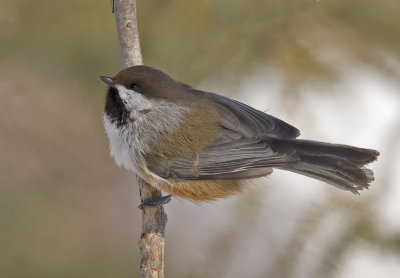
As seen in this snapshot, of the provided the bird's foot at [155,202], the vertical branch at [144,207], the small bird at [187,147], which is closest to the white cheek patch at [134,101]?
the small bird at [187,147]

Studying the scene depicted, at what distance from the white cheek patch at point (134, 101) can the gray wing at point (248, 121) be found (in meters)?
0.24

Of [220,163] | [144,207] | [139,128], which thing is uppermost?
[139,128]

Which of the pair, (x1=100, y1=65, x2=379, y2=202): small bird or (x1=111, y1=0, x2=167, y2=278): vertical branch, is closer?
(x1=111, y1=0, x2=167, y2=278): vertical branch

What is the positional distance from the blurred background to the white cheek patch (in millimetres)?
95

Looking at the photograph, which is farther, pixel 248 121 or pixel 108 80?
pixel 248 121

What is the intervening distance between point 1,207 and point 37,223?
122 millimetres

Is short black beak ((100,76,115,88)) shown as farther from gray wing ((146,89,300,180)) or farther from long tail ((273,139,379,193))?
long tail ((273,139,379,193))

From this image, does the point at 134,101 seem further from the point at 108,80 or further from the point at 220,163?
the point at 220,163

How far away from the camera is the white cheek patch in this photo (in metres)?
2.12

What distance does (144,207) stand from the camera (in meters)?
2.13

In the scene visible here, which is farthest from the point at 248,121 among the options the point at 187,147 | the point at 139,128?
the point at 139,128

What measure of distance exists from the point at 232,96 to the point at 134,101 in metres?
0.38

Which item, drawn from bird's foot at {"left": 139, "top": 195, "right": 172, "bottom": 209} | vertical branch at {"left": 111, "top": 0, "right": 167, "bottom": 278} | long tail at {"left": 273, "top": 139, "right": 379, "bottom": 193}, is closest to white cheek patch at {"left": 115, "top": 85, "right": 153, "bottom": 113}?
vertical branch at {"left": 111, "top": 0, "right": 167, "bottom": 278}

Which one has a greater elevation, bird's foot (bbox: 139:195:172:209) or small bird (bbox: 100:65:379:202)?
small bird (bbox: 100:65:379:202)
